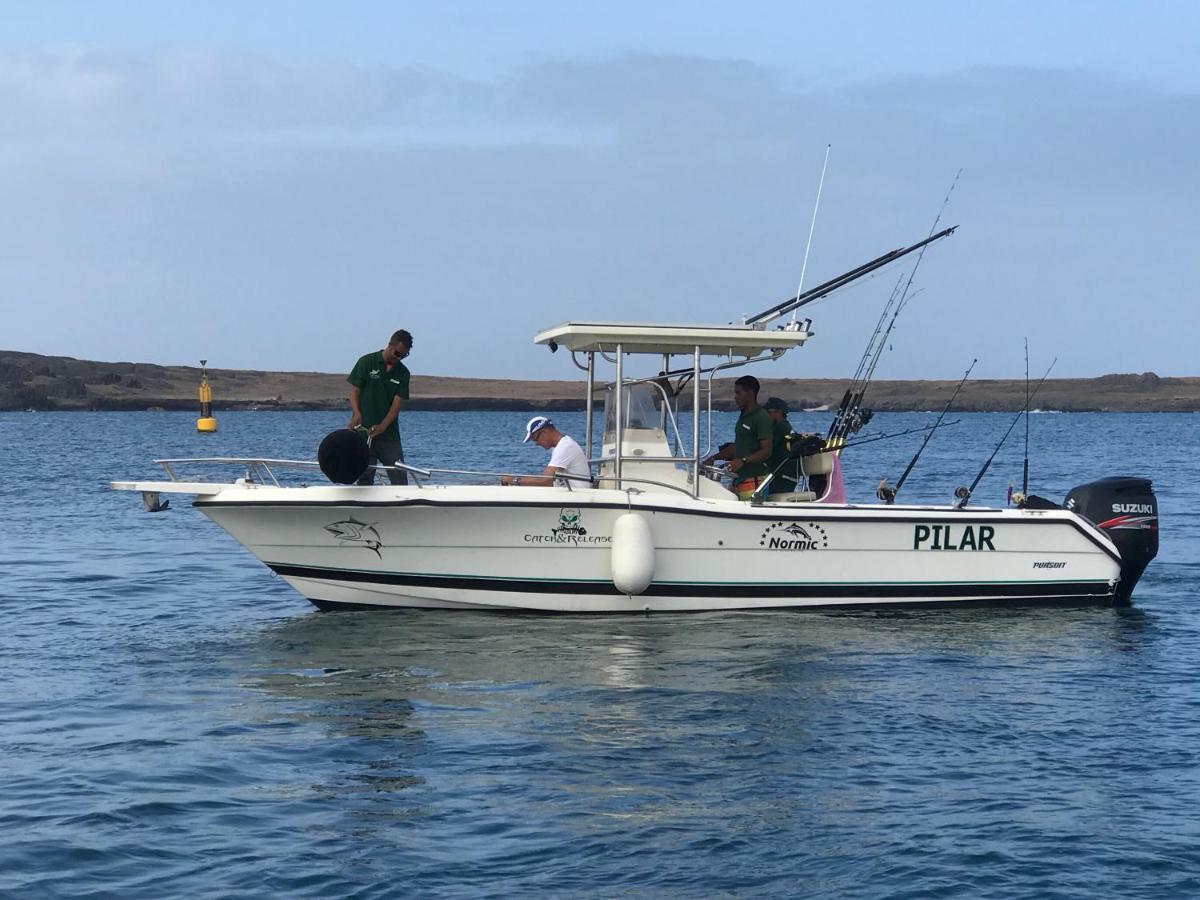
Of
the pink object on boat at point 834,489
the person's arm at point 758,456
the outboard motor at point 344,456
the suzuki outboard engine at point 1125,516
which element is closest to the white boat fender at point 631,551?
the person's arm at point 758,456

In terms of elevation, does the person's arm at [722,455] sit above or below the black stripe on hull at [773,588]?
above

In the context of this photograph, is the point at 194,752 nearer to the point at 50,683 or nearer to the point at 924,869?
the point at 50,683

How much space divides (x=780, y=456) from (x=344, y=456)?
13.2 ft

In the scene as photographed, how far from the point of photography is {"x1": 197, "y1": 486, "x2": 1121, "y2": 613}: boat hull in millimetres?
12484

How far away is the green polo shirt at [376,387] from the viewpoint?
1330cm

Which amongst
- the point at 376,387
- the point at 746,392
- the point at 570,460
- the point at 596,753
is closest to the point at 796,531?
the point at 746,392

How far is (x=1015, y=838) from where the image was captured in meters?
7.12

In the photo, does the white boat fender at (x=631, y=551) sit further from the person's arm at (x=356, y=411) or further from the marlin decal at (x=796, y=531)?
the person's arm at (x=356, y=411)

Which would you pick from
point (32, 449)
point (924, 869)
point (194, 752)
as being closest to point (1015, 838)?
point (924, 869)

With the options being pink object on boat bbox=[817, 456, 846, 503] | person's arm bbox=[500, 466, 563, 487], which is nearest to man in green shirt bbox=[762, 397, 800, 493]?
pink object on boat bbox=[817, 456, 846, 503]

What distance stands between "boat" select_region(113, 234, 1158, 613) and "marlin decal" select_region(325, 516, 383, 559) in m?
0.02

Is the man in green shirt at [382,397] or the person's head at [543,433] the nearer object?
the person's head at [543,433]

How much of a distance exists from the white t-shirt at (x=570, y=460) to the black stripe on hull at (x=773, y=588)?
947 millimetres

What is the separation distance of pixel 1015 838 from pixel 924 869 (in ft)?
2.24
